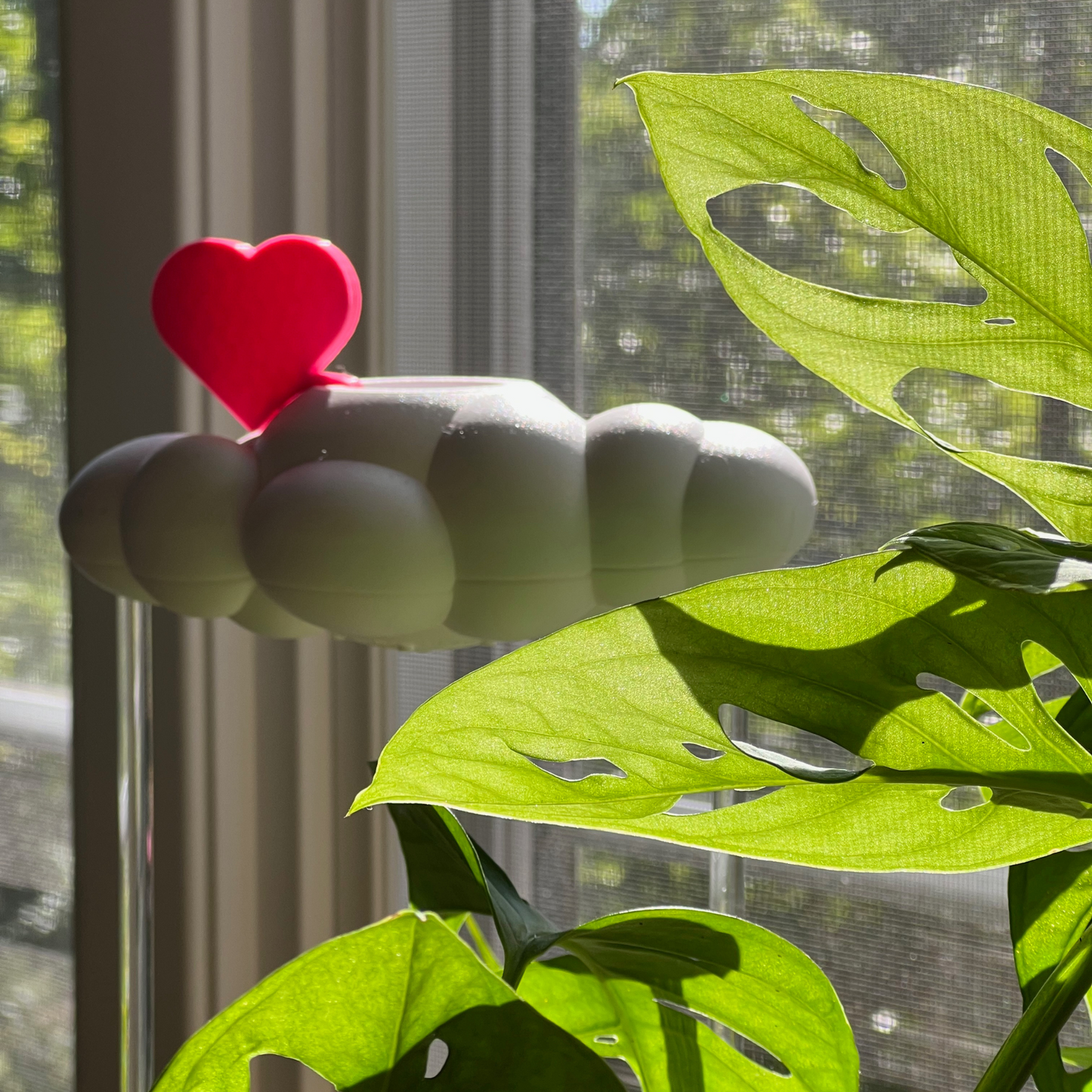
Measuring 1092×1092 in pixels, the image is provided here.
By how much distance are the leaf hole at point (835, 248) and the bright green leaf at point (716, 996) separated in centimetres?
50

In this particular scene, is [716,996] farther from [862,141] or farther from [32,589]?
[32,589]

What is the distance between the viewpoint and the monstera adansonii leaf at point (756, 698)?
0.26 m

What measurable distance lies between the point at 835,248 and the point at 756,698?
581mm

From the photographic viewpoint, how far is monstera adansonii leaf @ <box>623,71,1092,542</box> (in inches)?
9.9

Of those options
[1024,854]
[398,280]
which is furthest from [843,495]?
[1024,854]

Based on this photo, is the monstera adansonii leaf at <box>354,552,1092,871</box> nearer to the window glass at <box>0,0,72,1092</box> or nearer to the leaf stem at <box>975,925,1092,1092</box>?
the leaf stem at <box>975,925,1092,1092</box>

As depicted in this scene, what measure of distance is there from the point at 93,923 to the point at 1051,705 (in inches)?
32.1

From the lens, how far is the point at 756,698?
0.89ft

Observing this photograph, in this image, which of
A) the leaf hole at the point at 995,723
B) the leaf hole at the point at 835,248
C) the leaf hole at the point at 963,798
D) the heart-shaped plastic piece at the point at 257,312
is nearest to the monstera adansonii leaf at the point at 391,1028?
the leaf hole at the point at 995,723

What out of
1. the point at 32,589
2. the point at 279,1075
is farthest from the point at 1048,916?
the point at 32,589

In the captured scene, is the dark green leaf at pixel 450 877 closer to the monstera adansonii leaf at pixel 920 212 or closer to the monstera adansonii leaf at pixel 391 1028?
the monstera adansonii leaf at pixel 391 1028

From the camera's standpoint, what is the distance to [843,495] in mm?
794

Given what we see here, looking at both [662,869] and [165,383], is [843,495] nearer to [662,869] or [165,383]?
[662,869]

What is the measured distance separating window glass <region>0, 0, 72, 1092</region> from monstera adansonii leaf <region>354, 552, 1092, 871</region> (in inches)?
34.0
